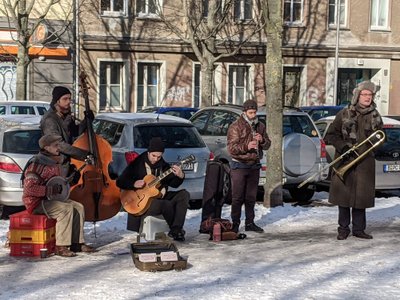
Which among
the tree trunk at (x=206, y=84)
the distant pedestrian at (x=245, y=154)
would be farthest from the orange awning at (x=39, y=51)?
the distant pedestrian at (x=245, y=154)

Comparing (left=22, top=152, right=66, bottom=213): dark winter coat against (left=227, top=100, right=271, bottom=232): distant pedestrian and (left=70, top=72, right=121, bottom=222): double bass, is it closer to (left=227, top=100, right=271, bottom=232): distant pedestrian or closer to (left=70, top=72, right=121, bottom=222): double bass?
(left=70, top=72, right=121, bottom=222): double bass

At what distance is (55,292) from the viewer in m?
6.31

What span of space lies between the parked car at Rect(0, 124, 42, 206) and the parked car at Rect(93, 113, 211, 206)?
1367 mm

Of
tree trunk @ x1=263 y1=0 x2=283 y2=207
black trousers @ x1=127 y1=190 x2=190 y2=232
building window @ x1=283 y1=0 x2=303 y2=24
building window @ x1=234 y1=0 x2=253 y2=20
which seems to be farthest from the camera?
building window @ x1=283 y1=0 x2=303 y2=24

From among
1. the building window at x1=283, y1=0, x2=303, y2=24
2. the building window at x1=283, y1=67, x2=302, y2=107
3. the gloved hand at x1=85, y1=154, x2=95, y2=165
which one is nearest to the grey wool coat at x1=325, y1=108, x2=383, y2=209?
the gloved hand at x1=85, y1=154, x2=95, y2=165

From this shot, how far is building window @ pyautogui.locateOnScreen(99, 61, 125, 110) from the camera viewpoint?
29.3 m

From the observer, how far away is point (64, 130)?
826 cm

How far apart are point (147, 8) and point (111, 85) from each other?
3409 millimetres

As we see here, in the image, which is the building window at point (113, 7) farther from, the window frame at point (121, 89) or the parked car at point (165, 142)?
the parked car at point (165, 142)

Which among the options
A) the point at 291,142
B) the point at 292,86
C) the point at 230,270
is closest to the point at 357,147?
the point at 230,270

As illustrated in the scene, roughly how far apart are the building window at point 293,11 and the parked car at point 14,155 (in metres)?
22.5

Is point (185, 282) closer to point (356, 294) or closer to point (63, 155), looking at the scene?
point (356, 294)

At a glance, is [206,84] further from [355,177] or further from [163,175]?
[163,175]

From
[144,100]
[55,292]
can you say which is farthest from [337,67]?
[55,292]
